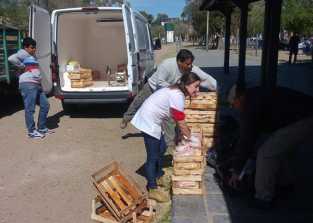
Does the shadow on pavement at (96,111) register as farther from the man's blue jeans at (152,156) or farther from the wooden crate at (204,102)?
the man's blue jeans at (152,156)

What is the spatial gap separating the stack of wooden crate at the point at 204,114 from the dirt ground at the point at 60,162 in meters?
0.98

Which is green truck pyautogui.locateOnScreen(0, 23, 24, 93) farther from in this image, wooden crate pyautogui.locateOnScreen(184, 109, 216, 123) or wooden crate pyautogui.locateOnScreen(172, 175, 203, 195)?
wooden crate pyautogui.locateOnScreen(172, 175, 203, 195)

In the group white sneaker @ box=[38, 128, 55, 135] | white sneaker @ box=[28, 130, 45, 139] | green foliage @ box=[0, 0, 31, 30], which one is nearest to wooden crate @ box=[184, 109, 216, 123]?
white sneaker @ box=[28, 130, 45, 139]

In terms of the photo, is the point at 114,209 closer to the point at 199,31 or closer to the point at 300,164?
the point at 300,164

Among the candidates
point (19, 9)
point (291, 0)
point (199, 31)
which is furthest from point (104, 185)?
point (199, 31)

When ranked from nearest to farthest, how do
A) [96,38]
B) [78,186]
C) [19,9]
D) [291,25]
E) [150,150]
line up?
[150,150] → [78,186] → [96,38] → [19,9] → [291,25]

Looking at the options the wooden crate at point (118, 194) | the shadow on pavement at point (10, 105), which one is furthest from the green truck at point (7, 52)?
the wooden crate at point (118, 194)

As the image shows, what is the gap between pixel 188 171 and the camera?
186 inches

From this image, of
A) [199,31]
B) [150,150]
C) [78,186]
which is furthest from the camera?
[199,31]

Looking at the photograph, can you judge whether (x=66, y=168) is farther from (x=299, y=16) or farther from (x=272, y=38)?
(x=299, y=16)

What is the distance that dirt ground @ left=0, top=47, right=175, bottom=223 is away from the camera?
473 centimetres

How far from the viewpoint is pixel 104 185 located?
4312 mm

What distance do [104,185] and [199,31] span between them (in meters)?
53.4

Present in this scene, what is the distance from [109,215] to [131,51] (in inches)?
185
